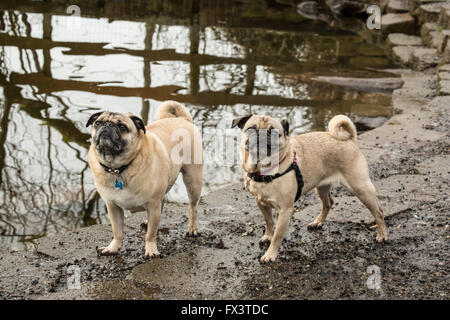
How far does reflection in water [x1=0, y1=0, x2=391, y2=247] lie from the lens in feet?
23.8

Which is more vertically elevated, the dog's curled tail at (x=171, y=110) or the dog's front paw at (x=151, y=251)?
the dog's curled tail at (x=171, y=110)

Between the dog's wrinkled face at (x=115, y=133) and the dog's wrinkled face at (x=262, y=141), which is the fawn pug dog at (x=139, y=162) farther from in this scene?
the dog's wrinkled face at (x=262, y=141)

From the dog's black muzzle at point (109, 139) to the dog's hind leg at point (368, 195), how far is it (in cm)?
211

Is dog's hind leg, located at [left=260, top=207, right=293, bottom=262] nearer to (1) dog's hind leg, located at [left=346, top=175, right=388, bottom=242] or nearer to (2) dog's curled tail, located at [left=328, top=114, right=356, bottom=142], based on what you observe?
(1) dog's hind leg, located at [left=346, top=175, right=388, bottom=242]

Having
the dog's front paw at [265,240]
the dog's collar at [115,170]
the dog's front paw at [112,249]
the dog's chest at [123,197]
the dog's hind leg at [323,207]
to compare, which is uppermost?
the dog's collar at [115,170]

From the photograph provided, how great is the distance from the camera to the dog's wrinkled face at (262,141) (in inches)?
187

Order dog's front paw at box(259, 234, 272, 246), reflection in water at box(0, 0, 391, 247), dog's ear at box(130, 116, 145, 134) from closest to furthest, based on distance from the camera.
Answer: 1. dog's ear at box(130, 116, 145, 134)
2. dog's front paw at box(259, 234, 272, 246)
3. reflection in water at box(0, 0, 391, 247)

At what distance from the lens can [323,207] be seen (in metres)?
5.81

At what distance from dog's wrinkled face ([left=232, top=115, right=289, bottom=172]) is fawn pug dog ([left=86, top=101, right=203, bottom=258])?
748 millimetres

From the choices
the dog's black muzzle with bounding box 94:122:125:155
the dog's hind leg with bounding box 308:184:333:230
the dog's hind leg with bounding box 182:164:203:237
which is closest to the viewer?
the dog's black muzzle with bounding box 94:122:125:155

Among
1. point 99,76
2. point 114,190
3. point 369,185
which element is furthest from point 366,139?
point 99,76

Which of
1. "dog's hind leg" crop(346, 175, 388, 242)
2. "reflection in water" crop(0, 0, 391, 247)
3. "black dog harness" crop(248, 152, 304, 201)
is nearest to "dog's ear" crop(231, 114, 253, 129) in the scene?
"black dog harness" crop(248, 152, 304, 201)

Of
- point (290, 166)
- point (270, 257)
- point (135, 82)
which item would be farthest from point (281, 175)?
point (135, 82)

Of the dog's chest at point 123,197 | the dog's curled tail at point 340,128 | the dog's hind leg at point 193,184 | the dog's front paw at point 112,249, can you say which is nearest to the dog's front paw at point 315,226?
the dog's curled tail at point 340,128
